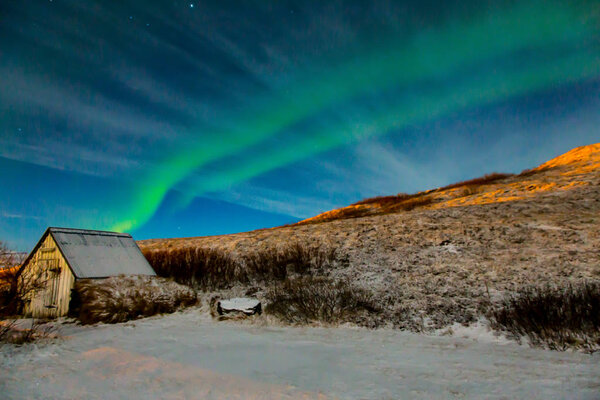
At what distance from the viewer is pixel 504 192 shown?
77.7 ft

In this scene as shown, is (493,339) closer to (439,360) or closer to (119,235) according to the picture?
(439,360)

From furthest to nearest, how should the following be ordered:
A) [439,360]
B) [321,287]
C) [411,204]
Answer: [411,204]
[321,287]
[439,360]

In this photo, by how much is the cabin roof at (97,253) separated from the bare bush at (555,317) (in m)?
13.8

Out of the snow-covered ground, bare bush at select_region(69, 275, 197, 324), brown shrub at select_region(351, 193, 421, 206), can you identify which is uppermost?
brown shrub at select_region(351, 193, 421, 206)

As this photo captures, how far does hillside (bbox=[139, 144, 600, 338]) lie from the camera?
11.0 metres

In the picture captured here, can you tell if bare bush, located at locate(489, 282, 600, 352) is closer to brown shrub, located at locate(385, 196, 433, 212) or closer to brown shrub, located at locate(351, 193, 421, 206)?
brown shrub, located at locate(385, 196, 433, 212)

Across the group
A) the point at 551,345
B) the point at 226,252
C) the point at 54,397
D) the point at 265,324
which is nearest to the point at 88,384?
the point at 54,397

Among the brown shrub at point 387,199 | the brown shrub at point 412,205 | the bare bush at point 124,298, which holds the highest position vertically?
the brown shrub at point 387,199

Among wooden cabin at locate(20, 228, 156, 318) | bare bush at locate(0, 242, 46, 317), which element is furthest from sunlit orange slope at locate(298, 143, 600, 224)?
bare bush at locate(0, 242, 46, 317)

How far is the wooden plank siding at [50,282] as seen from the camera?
11961mm

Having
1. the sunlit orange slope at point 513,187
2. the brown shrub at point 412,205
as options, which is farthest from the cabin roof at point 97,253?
the brown shrub at point 412,205

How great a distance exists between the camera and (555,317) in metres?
8.31

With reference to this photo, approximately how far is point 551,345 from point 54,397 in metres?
9.92

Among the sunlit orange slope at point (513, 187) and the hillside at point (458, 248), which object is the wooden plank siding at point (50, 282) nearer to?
the hillside at point (458, 248)
